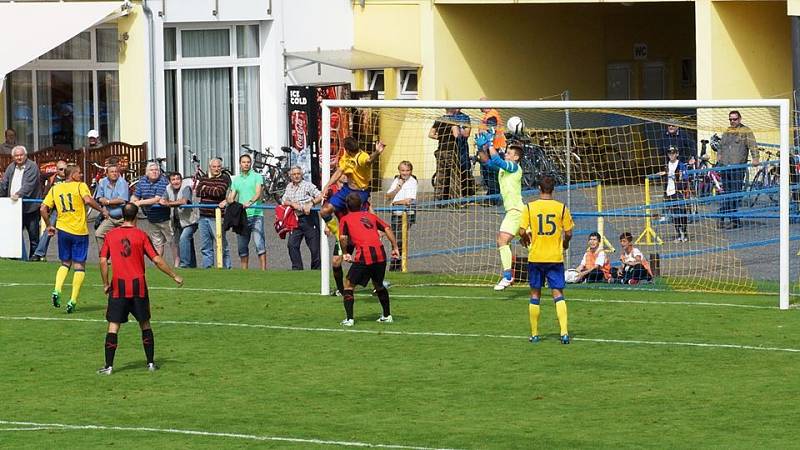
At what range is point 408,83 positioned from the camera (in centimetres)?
3522

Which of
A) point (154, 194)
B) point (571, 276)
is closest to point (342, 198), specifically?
point (571, 276)

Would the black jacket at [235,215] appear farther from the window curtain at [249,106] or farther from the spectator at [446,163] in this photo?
the window curtain at [249,106]

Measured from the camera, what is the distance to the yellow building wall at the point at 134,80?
3353cm

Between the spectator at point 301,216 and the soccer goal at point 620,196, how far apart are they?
66 centimetres

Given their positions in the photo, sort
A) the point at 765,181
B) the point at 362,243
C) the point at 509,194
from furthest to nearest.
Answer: the point at 765,181
the point at 509,194
the point at 362,243

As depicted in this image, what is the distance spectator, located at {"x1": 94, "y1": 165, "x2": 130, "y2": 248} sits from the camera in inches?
923

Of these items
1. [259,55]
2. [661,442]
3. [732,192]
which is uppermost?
[259,55]

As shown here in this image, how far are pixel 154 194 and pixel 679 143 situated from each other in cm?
977

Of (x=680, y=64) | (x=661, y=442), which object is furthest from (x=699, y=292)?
(x=680, y=64)

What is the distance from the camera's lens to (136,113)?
33.8 m

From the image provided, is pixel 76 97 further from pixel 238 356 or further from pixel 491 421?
pixel 491 421

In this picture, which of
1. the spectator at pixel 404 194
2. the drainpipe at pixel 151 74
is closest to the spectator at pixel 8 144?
the drainpipe at pixel 151 74

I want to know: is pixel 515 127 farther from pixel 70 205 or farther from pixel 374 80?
pixel 374 80

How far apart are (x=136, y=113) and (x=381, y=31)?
5655 mm
